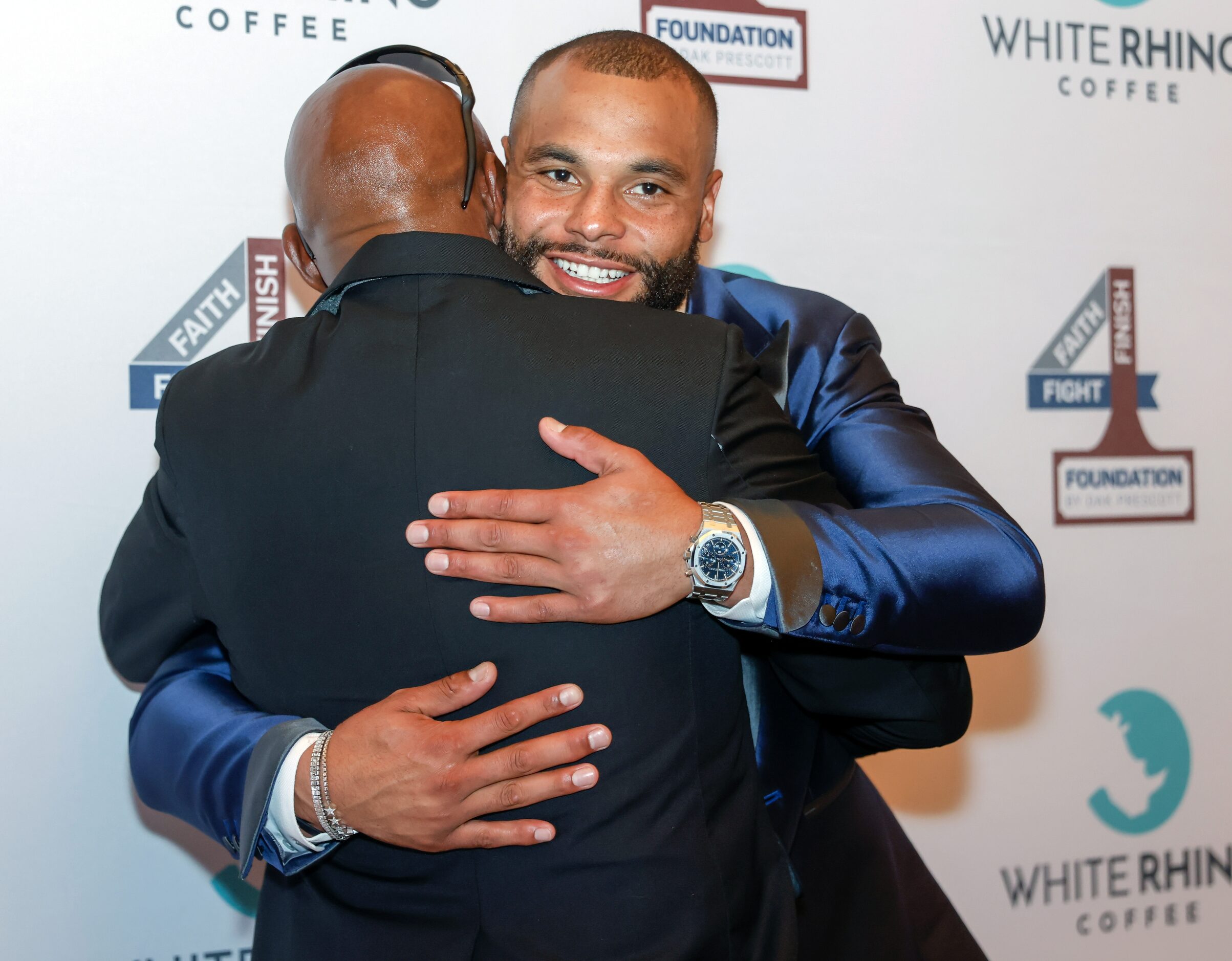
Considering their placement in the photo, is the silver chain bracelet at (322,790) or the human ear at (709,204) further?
Answer: the human ear at (709,204)

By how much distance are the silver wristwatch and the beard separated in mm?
672

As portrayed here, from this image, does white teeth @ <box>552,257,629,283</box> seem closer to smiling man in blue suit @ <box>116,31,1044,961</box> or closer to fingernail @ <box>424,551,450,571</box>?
smiling man in blue suit @ <box>116,31,1044,961</box>

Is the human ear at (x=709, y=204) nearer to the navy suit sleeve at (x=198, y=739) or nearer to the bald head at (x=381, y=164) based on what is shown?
the bald head at (x=381, y=164)

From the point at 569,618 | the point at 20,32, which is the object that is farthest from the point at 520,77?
the point at 569,618

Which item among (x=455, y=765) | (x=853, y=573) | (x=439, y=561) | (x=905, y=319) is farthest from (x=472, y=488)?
(x=905, y=319)

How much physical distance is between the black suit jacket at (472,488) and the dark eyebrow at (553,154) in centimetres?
56

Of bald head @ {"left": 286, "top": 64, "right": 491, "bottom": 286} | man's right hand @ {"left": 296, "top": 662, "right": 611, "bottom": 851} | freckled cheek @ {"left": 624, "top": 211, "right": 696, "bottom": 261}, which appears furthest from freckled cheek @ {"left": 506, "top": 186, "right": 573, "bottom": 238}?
man's right hand @ {"left": 296, "top": 662, "right": 611, "bottom": 851}

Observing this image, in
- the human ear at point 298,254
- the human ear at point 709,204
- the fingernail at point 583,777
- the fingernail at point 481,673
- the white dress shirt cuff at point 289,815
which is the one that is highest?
the human ear at point 709,204

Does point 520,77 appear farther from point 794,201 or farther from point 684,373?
point 684,373

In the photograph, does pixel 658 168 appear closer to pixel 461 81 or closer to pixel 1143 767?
pixel 461 81

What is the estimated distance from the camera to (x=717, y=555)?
1126 millimetres

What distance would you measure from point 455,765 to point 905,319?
1.78m

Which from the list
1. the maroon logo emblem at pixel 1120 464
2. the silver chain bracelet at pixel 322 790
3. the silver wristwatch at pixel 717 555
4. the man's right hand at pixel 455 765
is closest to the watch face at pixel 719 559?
the silver wristwatch at pixel 717 555

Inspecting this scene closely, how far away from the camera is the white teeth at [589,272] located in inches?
69.0
